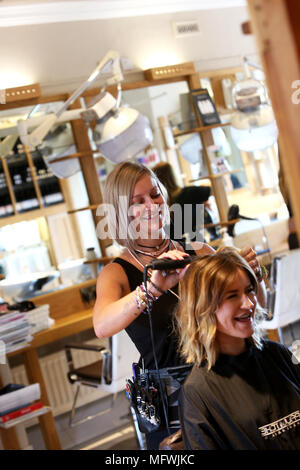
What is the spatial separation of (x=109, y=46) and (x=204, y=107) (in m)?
0.84

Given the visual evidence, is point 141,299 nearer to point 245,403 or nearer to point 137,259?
point 137,259

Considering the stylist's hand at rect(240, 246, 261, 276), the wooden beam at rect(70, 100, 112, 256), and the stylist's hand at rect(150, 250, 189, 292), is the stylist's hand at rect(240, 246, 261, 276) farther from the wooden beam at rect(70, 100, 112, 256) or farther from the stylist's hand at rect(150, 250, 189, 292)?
the wooden beam at rect(70, 100, 112, 256)

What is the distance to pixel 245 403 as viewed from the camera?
1398 millimetres

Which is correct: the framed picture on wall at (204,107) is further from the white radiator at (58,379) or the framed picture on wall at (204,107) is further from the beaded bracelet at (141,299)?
the beaded bracelet at (141,299)

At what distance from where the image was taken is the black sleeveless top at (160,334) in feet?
4.73

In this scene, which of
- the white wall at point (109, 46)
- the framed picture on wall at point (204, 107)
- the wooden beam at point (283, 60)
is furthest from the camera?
the framed picture on wall at point (204, 107)

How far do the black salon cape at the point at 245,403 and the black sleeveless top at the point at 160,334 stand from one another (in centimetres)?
7

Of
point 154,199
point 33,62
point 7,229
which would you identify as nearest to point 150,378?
point 154,199

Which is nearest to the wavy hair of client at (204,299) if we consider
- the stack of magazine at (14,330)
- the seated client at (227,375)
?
the seated client at (227,375)

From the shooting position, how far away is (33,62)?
387cm

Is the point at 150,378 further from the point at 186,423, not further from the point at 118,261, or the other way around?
the point at 118,261

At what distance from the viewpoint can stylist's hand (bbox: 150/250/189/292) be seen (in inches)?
49.9

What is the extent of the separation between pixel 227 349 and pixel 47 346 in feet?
9.09

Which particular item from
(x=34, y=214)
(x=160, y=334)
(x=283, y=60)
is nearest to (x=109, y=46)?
(x=34, y=214)
